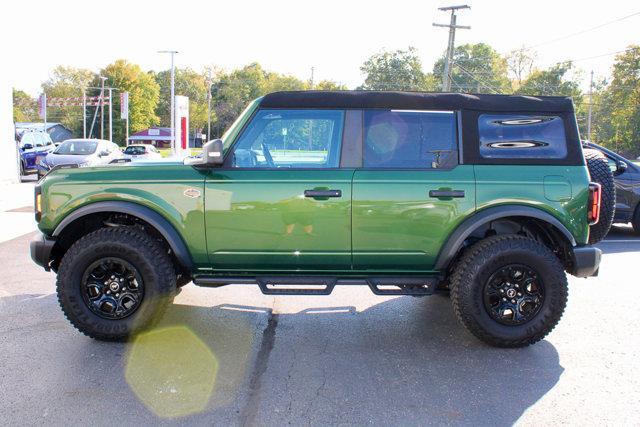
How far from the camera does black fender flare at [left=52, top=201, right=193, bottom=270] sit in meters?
4.23

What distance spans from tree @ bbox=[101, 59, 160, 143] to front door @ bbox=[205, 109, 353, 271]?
256 ft

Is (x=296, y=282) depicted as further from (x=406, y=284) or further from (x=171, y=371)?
(x=171, y=371)

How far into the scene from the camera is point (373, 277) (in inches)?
171

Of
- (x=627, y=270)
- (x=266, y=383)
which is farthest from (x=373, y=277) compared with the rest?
(x=627, y=270)

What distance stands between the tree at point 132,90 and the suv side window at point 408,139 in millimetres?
78408

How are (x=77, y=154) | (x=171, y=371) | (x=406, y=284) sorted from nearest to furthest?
(x=171, y=371)
(x=406, y=284)
(x=77, y=154)

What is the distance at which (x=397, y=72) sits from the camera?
67.9 metres

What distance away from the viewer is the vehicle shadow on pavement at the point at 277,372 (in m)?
3.26

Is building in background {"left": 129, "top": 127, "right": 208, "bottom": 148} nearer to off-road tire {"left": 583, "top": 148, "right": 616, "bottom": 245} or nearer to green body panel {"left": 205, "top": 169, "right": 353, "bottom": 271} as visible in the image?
off-road tire {"left": 583, "top": 148, "right": 616, "bottom": 245}

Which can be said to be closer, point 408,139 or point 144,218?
point 144,218

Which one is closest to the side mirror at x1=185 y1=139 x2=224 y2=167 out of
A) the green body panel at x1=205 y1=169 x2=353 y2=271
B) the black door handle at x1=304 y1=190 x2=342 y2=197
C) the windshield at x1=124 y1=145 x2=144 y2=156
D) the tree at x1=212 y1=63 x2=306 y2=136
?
the green body panel at x1=205 y1=169 x2=353 y2=271

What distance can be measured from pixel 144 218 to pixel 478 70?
284ft

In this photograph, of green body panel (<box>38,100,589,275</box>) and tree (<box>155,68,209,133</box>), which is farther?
tree (<box>155,68,209,133</box>)

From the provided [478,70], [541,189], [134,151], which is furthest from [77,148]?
[478,70]
